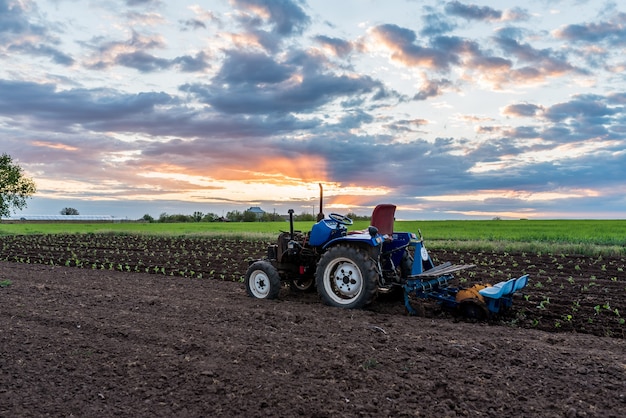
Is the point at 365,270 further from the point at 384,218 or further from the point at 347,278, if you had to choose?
the point at 384,218

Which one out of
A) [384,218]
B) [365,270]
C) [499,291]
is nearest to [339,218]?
[384,218]

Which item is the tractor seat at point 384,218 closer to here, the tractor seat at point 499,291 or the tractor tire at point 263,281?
the tractor seat at point 499,291

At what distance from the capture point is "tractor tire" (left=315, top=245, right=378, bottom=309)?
7559 millimetres

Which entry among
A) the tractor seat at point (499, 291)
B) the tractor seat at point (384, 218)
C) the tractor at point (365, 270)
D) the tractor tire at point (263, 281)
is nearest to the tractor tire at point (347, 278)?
the tractor at point (365, 270)

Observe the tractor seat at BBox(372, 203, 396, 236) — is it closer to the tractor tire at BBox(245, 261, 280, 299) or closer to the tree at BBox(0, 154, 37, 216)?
the tractor tire at BBox(245, 261, 280, 299)

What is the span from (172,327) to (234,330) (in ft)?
2.85

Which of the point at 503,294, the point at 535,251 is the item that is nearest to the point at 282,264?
the point at 503,294

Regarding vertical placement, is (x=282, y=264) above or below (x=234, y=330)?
above

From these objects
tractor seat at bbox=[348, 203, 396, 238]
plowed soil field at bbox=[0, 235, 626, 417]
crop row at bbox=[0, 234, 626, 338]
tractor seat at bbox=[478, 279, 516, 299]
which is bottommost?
plowed soil field at bbox=[0, 235, 626, 417]

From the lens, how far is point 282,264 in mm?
9086

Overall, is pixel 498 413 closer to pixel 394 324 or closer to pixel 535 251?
pixel 394 324

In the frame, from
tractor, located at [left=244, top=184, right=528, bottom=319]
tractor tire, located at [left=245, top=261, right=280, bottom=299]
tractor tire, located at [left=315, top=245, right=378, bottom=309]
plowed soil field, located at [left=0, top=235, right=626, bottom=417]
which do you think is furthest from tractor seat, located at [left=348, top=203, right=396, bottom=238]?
tractor tire, located at [left=245, top=261, right=280, bottom=299]

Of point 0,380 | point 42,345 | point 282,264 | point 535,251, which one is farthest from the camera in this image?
point 535,251

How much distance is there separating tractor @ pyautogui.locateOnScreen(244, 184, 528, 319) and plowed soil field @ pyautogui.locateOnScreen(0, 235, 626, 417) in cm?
28
